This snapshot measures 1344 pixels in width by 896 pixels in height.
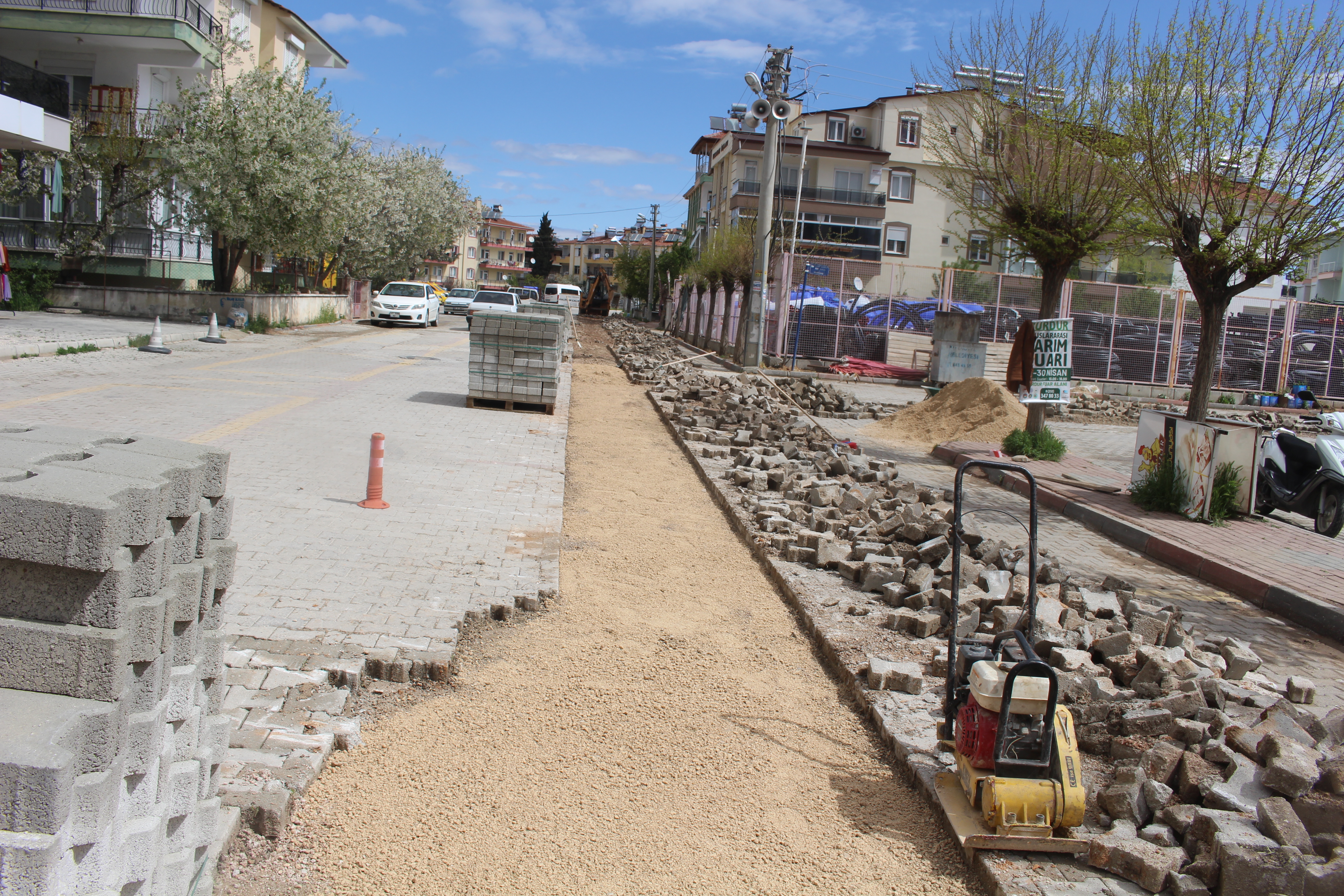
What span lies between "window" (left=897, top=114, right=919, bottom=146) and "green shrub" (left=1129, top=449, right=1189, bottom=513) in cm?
5333

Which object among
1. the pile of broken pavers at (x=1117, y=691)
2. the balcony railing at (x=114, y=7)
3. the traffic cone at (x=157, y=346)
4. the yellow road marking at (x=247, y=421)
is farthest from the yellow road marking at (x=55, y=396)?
the balcony railing at (x=114, y=7)

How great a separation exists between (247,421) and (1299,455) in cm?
1179

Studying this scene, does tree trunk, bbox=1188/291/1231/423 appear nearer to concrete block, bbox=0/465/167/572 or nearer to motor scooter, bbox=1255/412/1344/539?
motor scooter, bbox=1255/412/1344/539

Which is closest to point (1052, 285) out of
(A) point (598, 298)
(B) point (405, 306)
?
(B) point (405, 306)

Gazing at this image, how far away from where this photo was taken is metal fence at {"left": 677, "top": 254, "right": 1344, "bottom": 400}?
1053 inches

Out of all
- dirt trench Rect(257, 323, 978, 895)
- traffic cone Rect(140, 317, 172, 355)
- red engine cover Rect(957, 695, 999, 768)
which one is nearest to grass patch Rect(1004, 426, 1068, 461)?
dirt trench Rect(257, 323, 978, 895)

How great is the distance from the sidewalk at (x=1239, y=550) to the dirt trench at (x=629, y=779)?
2.97 m

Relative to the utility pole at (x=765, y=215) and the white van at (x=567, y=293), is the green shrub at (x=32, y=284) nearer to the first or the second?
the utility pole at (x=765, y=215)

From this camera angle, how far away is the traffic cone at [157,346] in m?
18.6

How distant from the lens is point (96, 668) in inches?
84.3

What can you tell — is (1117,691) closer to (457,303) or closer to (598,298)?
(457,303)

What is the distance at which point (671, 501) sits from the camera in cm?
938

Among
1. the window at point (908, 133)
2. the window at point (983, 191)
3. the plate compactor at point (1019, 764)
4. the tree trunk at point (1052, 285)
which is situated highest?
the window at point (908, 133)

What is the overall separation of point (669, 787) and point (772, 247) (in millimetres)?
36798
